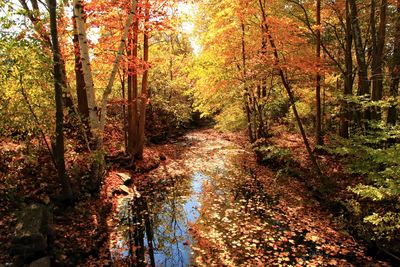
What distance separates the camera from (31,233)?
17.6ft

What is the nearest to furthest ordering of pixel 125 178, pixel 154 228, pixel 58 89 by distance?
pixel 58 89 < pixel 154 228 < pixel 125 178

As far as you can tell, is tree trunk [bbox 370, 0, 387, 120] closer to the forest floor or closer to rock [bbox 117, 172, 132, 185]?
the forest floor

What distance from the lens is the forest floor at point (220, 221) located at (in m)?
6.01

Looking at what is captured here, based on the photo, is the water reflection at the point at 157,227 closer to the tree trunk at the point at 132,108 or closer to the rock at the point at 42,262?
the rock at the point at 42,262

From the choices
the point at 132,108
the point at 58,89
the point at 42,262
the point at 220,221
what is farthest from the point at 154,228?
the point at 132,108

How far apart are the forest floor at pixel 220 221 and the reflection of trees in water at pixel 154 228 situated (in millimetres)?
171

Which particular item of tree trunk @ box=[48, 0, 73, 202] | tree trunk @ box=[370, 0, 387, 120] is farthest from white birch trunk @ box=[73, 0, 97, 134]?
tree trunk @ box=[370, 0, 387, 120]

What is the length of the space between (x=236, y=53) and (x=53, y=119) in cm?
826

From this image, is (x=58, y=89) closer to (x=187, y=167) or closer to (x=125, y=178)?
(x=125, y=178)

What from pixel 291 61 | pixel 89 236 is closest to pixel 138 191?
pixel 89 236

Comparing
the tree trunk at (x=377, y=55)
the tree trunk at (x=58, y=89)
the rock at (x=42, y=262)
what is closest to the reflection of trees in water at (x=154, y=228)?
the rock at (x=42, y=262)

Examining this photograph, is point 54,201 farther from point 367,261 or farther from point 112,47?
point 367,261

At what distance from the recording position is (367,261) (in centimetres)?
600

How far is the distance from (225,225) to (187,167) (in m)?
6.65
